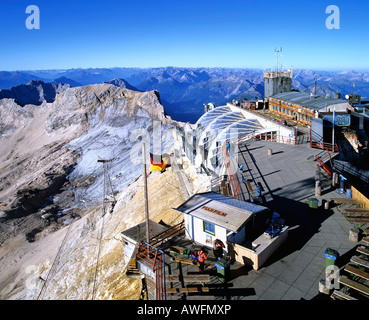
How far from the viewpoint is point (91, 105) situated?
93.6m

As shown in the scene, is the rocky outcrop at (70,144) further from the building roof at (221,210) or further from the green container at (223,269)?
the green container at (223,269)

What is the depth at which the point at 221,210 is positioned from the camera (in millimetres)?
14789

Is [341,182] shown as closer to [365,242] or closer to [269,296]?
[365,242]

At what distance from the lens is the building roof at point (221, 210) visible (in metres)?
13.8

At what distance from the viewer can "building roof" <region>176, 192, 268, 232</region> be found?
13.8 metres

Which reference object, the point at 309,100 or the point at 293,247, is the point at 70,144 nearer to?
the point at 309,100

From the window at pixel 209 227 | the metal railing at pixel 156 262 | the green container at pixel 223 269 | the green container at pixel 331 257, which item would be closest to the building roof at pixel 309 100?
the green container at pixel 331 257

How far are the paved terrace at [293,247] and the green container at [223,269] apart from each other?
0.25m

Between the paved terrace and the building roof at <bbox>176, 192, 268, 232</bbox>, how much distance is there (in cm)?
206

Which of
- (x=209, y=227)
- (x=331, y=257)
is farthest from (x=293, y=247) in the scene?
(x=209, y=227)

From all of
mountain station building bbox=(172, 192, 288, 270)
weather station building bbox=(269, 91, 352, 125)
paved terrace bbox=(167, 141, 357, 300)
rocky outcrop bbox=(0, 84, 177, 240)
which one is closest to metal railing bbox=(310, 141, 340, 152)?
paved terrace bbox=(167, 141, 357, 300)

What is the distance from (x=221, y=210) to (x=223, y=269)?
3261mm
